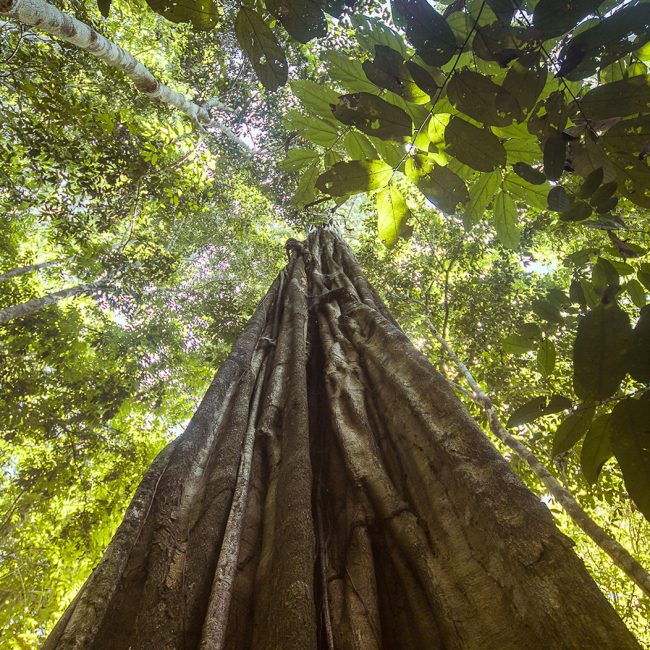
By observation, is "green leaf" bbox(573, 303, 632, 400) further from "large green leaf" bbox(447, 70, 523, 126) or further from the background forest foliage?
"large green leaf" bbox(447, 70, 523, 126)

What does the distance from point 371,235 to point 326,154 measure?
6392 millimetres

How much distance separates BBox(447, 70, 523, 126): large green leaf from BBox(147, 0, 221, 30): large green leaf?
472 millimetres

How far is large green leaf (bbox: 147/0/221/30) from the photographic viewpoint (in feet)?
2.12

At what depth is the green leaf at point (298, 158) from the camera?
116 cm


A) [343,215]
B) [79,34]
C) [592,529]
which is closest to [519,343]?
[592,529]

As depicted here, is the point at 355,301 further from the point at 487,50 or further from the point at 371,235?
the point at 371,235

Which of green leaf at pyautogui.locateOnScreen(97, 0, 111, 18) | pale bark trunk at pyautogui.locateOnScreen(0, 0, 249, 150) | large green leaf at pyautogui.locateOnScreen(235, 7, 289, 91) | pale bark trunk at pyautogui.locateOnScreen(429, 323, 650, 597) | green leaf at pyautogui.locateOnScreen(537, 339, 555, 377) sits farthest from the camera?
pale bark trunk at pyautogui.locateOnScreen(429, 323, 650, 597)

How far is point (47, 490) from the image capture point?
5383 millimetres

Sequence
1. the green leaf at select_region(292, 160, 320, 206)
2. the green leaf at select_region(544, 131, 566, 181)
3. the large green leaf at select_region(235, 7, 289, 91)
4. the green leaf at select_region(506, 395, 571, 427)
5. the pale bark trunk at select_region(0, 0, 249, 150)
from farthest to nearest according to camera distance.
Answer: the pale bark trunk at select_region(0, 0, 249, 150)
the green leaf at select_region(292, 160, 320, 206)
the green leaf at select_region(506, 395, 571, 427)
the green leaf at select_region(544, 131, 566, 181)
the large green leaf at select_region(235, 7, 289, 91)

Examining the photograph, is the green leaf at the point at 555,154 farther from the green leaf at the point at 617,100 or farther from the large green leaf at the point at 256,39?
the large green leaf at the point at 256,39

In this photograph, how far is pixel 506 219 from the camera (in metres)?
1.14

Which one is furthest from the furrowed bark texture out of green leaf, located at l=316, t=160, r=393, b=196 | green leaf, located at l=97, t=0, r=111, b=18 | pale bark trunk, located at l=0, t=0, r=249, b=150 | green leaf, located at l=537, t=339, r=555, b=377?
pale bark trunk, located at l=0, t=0, r=249, b=150

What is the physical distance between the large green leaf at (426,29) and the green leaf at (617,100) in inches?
12.1

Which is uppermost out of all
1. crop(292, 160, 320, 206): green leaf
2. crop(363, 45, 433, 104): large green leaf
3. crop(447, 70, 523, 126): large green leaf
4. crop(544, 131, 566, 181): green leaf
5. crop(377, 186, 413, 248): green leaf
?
crop(292, 160, 320, 206): green leaf
